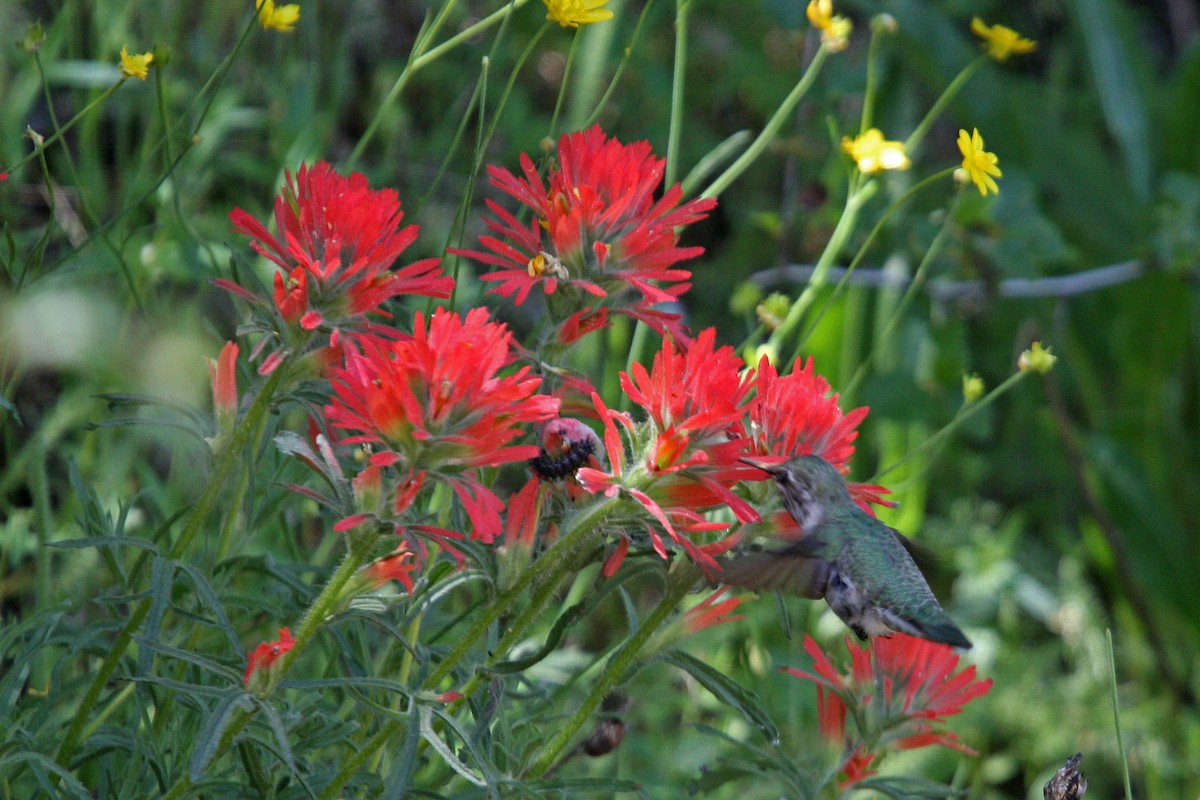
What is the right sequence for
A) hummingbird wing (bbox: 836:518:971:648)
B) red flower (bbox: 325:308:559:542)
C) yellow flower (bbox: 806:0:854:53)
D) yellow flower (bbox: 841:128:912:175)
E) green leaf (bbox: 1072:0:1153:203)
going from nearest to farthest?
red flower (bbox: 325:308:559:542)
hummingbird wing (bbox: 836:518:971:648)
yellow flower (bbox: 841:128:912:175)
yellow flower (bbox: 806:0:854:53)
green leaf (bbox: 1072:0:1153:203)

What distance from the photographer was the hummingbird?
104cm

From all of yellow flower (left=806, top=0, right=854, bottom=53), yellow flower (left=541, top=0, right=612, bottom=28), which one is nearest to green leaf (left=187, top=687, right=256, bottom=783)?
yellow flower (left=541, top=0, right=612, bottom=28)

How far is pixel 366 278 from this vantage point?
0.99 meters

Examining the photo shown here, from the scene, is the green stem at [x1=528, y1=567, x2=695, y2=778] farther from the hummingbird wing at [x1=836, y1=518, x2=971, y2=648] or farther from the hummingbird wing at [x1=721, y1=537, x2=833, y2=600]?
the hummingbird wing at [x1=836, y1=518, x2=971, y2=648]

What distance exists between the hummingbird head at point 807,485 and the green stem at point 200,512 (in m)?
0.36

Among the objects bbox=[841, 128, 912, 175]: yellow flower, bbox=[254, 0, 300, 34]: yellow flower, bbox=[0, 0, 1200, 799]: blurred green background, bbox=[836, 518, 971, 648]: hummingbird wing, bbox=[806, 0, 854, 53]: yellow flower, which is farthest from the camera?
bbox=[0, 0, 1200, 799]: blurred green background

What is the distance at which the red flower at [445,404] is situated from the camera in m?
0.86

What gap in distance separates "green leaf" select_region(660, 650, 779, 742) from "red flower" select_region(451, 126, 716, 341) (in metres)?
0.26

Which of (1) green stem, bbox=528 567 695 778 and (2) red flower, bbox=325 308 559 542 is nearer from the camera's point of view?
(2) red flower, bbox=325 308 559 542

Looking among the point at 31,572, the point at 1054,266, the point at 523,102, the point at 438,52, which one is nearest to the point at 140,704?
the point at 438,52

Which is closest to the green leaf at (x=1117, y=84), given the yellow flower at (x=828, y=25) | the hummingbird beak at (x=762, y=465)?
the yellow flower at (x=828, y=25)

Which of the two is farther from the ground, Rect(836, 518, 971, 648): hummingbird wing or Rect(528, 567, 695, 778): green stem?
Rect(528, 567, 695, 778): green stem

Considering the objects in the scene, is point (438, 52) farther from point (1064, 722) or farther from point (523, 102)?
point (1064, 722)

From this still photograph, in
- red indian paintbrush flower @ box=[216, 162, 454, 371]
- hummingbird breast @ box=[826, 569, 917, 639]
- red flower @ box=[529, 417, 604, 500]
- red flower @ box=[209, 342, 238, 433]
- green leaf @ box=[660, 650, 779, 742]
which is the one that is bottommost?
hummingbird breast @ box=[826, 569, 917, 639]
